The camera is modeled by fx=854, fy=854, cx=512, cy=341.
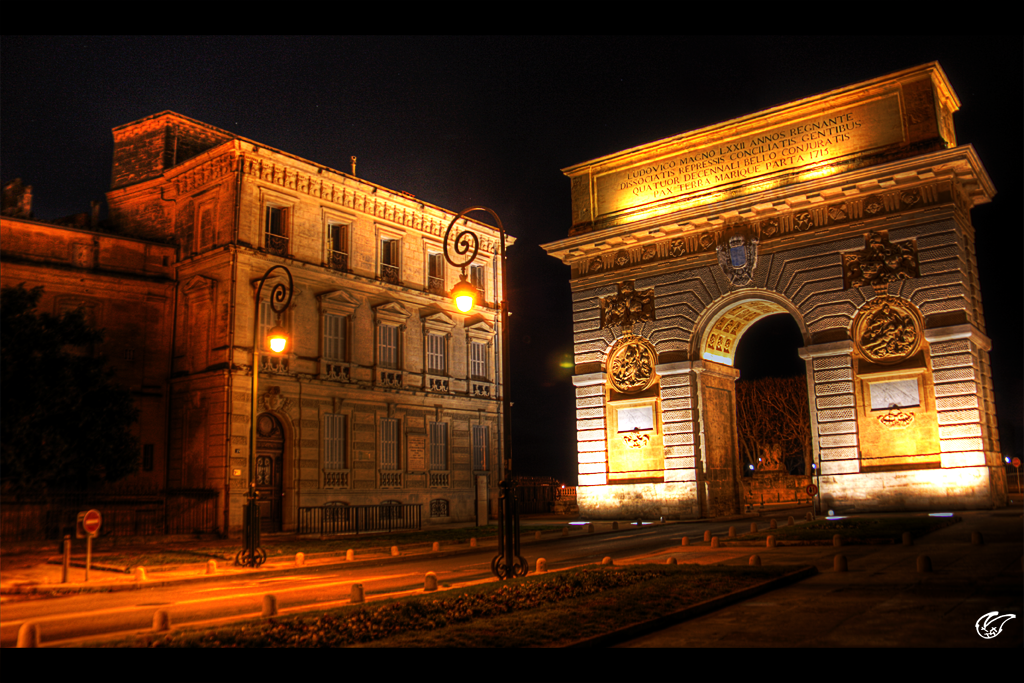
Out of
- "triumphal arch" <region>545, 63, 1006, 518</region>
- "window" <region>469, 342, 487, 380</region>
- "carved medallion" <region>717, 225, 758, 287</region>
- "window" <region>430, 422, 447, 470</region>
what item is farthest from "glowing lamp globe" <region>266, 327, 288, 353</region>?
"window" <region>469, 342, 487, 380</region>

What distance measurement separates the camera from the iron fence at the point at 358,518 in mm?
31953

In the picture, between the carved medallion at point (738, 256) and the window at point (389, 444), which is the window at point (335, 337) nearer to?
the window at point (389, 444)

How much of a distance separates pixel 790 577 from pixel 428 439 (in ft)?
86.3

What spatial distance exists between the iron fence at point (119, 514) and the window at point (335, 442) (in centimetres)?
506

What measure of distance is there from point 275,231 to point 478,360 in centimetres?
1220

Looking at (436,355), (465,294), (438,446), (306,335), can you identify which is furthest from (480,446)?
(465,294)

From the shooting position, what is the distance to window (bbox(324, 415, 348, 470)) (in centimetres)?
3406

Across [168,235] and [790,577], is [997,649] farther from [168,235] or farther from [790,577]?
[168,235]

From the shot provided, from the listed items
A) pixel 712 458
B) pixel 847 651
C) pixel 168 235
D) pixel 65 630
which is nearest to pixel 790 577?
pixel 847 651

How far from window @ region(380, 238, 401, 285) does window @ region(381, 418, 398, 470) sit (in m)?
6.34

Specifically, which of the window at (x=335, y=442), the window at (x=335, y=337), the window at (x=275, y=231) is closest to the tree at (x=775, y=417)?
the window at (x=335, y=337)

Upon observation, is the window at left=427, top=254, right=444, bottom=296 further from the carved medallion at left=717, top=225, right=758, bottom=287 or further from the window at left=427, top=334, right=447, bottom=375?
the carved medallion at left=717, top=225, right=758, bottom=287

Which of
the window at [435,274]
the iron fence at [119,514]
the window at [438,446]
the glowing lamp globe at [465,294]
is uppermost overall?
the window at [435,274]

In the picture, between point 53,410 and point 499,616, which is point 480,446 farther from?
point 499,616
